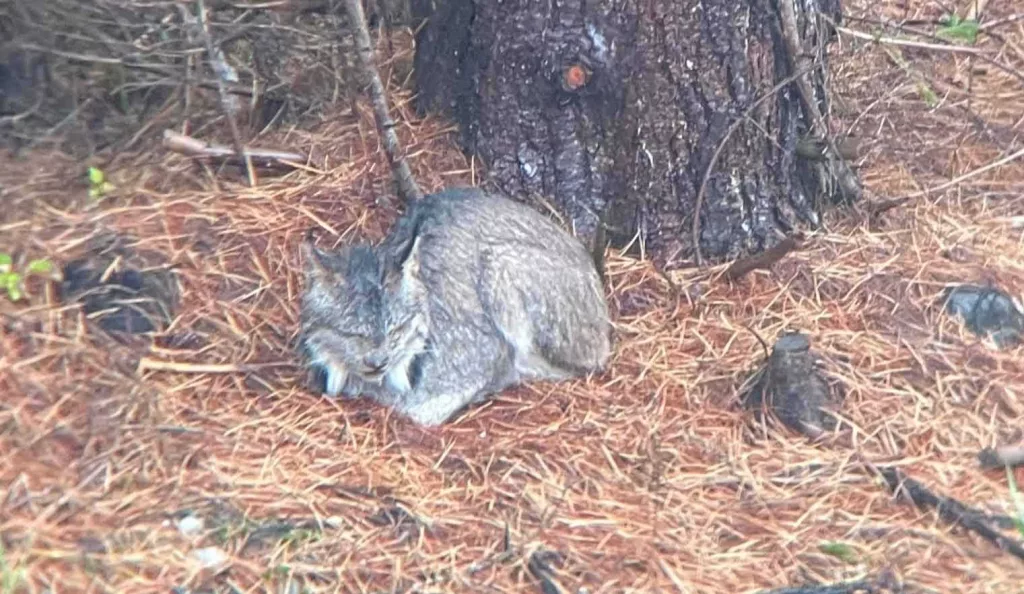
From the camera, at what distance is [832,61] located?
5.95 metres

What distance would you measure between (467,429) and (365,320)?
0.43 meters

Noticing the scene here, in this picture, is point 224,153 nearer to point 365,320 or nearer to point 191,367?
point 191,367

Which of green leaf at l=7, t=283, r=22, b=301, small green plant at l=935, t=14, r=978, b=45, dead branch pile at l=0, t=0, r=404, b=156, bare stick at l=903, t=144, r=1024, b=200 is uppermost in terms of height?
dead branch pile at l=0, t=0, r=404, b=156

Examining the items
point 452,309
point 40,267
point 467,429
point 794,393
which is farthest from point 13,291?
point 794,393

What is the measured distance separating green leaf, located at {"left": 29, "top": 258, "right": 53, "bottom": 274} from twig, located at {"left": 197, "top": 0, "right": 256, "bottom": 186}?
2.50 ft

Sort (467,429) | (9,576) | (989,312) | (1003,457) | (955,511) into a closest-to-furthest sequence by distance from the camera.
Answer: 1. (9,576)
2. (955,511)
3. (1003,457)
4. (467,429)
5. (989,312)

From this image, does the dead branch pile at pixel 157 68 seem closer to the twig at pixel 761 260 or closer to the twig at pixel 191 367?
the twig at pixel 191 367

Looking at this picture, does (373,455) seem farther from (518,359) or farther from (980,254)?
(980,254)

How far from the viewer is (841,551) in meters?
3.51

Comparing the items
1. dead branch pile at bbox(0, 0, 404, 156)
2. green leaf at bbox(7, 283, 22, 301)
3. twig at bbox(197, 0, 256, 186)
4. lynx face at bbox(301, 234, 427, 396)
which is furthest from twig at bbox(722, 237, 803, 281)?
green leaf at bbox(7, 283, 22, 301)

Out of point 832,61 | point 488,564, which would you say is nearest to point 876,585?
point 488,564

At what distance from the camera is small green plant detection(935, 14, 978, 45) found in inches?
216

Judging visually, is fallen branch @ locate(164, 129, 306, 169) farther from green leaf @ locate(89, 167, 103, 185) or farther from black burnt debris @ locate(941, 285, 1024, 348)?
black burnt debris @ locate(941, 285, 1024, 348)

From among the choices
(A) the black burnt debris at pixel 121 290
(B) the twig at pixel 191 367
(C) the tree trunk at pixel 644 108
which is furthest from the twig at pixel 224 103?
(B) the twig at pixel 191 367
